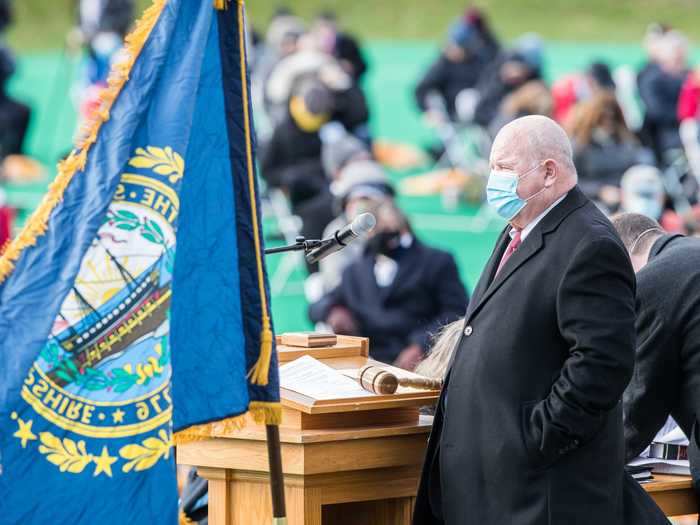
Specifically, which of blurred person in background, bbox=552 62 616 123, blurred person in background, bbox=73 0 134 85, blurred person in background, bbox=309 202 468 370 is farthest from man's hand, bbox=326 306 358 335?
blurred person in background, bbox=73 0 134 85

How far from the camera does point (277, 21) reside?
69.8 ft

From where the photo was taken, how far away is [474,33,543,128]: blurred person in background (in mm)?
16844

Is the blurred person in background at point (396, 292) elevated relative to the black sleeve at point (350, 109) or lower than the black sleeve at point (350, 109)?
lower

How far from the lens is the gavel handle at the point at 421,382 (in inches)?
171

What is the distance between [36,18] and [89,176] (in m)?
26.2

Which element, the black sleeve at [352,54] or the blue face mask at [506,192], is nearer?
the blue face mask at [506,192]

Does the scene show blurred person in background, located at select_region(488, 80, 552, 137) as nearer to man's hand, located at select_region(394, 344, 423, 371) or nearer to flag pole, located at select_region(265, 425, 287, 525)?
man's hand, located at select_region(394, 344, 423, 371)

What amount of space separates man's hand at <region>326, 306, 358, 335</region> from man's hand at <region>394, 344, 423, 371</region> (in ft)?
1.20

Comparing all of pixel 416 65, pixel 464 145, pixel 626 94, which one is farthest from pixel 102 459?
pixel 416 65

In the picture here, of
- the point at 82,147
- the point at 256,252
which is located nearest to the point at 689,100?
the point at 256,252

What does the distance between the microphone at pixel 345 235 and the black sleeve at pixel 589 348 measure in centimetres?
61

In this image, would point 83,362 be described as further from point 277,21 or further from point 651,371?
point 277,21

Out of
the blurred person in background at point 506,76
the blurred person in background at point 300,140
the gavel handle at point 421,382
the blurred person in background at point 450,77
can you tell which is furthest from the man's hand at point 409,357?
the blurred person in background at point 450,77

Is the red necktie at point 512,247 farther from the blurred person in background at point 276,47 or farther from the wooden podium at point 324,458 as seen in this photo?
the blurred person in background at point 276,47
